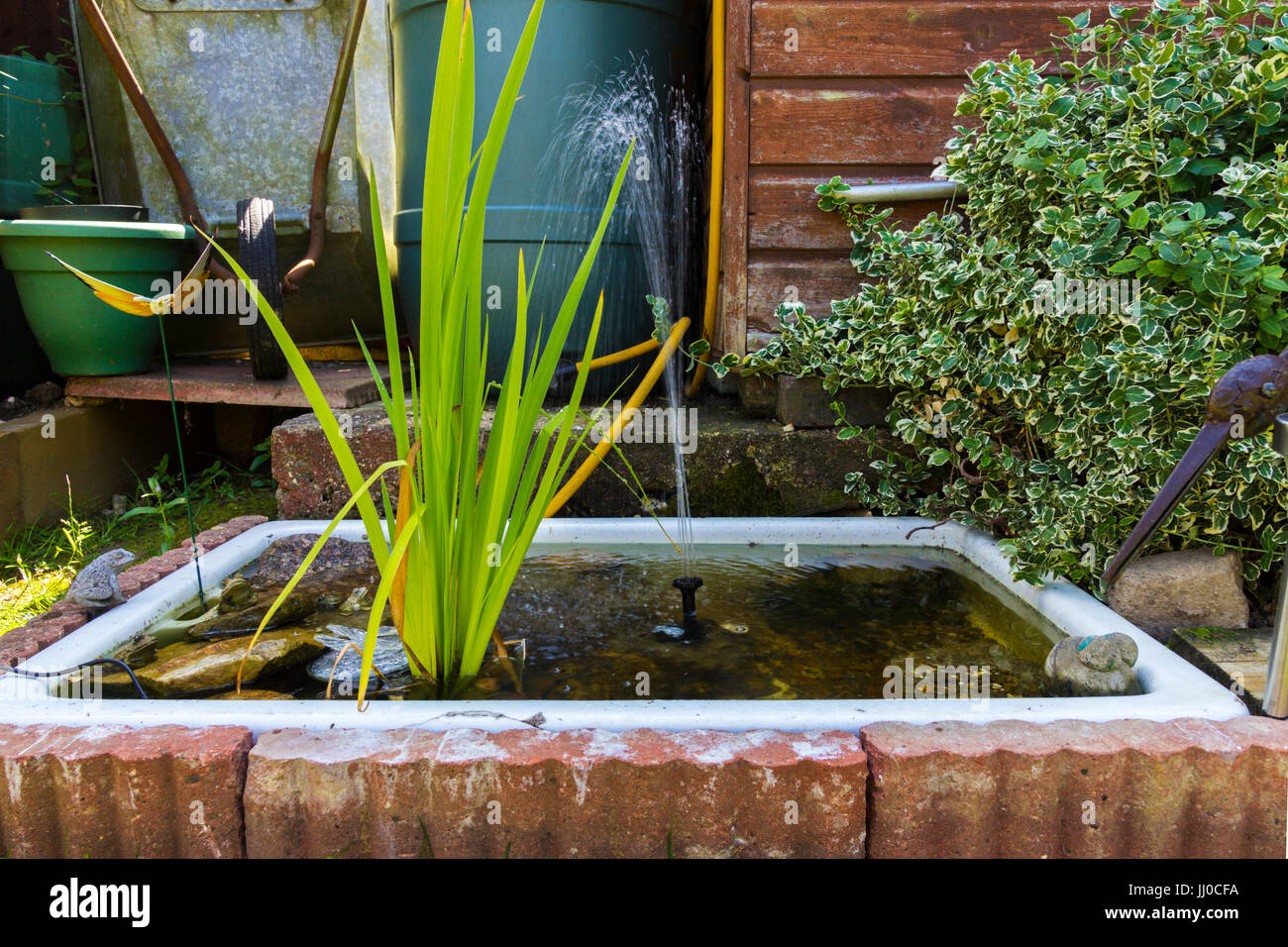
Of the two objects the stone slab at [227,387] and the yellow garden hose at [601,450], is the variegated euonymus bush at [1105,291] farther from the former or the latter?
the stone slab at [227,387]

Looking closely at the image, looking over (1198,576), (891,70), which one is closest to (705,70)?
(891,70)

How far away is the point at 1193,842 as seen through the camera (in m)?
0.97

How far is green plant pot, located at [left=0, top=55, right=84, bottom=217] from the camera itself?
2.67 metres

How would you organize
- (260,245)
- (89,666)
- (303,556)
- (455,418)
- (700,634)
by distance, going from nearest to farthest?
(455,418) → (89,666) → (700,634) → (303,556) → (260,245)

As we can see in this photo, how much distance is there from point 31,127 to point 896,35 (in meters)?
2.56

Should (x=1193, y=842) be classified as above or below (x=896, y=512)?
below

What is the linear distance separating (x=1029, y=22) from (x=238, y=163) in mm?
2421

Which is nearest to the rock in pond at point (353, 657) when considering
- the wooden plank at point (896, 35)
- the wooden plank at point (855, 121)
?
the wooden plank at point (855, 121)

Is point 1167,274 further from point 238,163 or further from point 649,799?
point 238,163

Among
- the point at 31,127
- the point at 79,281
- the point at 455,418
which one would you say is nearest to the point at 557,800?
the point at 455,418

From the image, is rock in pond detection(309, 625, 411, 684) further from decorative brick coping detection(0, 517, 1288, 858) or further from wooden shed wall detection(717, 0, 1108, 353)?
wooden shed wall detection(717, 0, 1108, 353)

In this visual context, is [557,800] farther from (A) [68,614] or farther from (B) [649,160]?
(B) [649,160]

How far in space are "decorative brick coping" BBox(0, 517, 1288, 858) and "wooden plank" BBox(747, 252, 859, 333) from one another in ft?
4.99

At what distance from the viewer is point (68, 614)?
139 cm
